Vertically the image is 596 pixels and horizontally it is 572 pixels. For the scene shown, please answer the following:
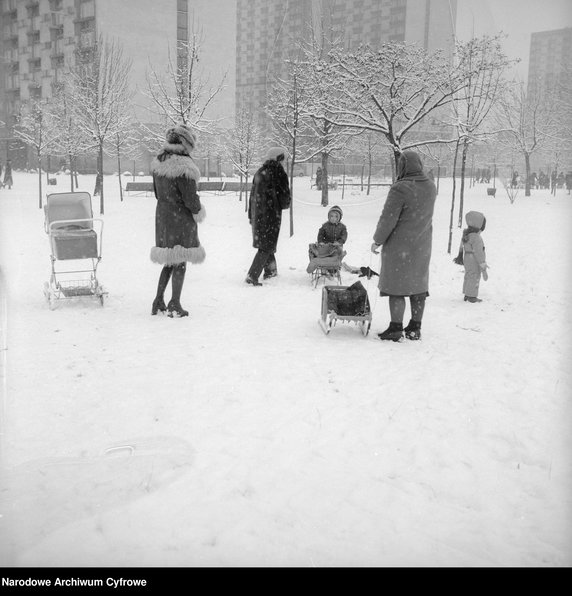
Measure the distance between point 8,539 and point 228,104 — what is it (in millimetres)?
45758

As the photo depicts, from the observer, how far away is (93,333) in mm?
5664

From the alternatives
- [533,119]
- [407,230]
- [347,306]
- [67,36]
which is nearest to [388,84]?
[407,230]

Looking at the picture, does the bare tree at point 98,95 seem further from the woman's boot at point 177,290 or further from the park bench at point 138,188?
the woman's boot at point 177,290

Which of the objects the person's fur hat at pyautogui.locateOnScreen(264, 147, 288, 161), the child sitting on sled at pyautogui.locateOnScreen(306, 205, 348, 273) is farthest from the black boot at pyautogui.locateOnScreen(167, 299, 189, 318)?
the person's fur hat at pyautogui.locateOnScreen(264, 147, 288, 161)

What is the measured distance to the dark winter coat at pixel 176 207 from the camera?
19.7 feet

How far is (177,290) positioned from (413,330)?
2622mm

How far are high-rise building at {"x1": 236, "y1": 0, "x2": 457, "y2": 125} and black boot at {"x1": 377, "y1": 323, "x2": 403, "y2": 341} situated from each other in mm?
17373

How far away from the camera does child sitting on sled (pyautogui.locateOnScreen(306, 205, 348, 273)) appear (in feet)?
27.2

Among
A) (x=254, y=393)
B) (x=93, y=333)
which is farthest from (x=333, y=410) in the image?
(x=93, y=333)

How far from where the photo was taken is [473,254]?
24.4ft

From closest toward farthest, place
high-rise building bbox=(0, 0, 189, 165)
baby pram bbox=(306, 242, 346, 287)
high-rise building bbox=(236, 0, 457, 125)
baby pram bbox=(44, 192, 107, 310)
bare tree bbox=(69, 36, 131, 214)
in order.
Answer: baby pram bbox=(44, 192, 107, 310), baby pram bbox=(306, 242, 346, 287), bare tree bbox=(69, 36, 131, 214), high-rise building bbox=(236, 0, 457, 125), high-rise building bbox=(0, 0, 189, 165)

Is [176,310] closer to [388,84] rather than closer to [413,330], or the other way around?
[413,330]

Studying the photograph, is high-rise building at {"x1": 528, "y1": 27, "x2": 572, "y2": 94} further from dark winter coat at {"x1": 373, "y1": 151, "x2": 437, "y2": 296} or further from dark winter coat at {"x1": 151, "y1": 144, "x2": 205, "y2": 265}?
dark winter coat at {"x1": 151, "y1": 144, "x2": 205, "y2": 265}

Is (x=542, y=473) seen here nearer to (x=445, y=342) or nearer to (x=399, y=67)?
(x=445, y=342)
